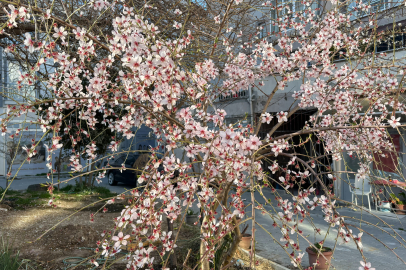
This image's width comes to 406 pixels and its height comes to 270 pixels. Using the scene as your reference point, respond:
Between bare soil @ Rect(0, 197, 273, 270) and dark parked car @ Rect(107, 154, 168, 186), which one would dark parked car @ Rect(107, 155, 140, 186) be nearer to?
dark parked car @ Rect(107, 154, 168, 186)

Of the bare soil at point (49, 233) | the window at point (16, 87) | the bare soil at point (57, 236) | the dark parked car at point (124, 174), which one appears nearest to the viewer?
the window at point (16, 87)

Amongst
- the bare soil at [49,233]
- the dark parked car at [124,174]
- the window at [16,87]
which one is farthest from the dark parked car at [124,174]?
the bare soil at [49,233]

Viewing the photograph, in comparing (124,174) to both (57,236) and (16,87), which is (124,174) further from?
(16,87)

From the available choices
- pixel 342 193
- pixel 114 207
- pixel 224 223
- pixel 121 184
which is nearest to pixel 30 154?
pixel 224 223

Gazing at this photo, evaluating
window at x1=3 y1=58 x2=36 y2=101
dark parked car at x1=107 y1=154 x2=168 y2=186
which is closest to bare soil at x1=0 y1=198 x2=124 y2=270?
window at x1=3 y1=58 x2=36 y2=101

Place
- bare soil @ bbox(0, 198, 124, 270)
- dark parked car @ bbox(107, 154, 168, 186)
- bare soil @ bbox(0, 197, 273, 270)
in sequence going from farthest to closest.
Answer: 1. dark parked car @ bbox(107, 154, 168, 186)
2. bare soil @ bbox(0, 198, 124, 270)
3. bare soil @ bbox(0, 197, 273, 270)

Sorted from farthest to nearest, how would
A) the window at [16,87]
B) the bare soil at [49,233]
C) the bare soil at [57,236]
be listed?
the bare soil at [49,233], the bare soil at [57,236], the window at [16,87]

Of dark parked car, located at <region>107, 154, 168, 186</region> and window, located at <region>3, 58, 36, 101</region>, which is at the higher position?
window, located at <region>3, 58, 36, 101</region>

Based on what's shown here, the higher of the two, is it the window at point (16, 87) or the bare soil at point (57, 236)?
the window at point (16, 87)

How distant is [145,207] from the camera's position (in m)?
2.38

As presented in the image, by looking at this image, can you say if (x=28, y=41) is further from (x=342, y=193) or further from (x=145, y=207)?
(x=342, y=193)

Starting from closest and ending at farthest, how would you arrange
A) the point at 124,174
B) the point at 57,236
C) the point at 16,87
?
the point at 16,87
the point at 57,236
the point at 124,174

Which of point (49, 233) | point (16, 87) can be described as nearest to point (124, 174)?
point (49, 233)

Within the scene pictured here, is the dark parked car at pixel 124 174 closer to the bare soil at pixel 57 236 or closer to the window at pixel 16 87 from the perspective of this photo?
the window at pixel 16 87
